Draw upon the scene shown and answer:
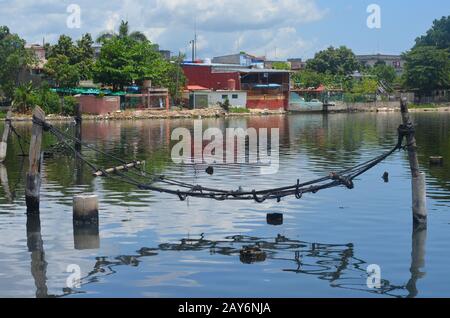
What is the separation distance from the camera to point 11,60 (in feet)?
305

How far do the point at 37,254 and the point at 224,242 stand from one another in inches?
186

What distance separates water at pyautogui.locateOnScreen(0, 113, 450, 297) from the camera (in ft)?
53.3

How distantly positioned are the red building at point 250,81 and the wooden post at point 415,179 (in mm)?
93599

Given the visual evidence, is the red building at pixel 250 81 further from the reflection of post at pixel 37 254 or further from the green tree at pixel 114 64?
the reflection of post at pixel 37 254

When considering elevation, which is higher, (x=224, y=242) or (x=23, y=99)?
(x=23, y=99)

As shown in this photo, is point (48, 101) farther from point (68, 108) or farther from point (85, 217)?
point (85, 217)

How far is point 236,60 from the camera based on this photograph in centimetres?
14425
